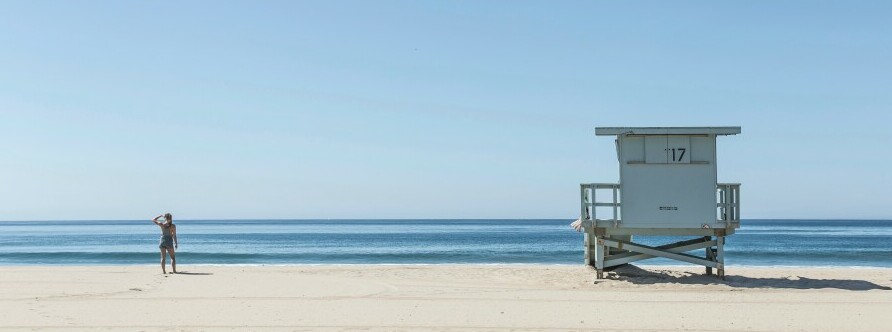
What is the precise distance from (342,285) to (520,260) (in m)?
19.4

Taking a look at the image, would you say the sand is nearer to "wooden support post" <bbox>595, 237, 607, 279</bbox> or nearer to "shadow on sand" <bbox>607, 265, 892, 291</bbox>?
"shadow on sand" <bbox>607, 265, 892, 291</bbox>

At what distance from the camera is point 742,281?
61.8 ft

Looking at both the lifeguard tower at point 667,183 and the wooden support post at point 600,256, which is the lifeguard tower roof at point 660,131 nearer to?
the lifeguard tower at point 667,183

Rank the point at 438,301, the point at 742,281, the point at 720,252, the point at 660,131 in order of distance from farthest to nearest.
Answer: the point at 742,281, the point at 720,252, the point at 660,131, the point at 438,301

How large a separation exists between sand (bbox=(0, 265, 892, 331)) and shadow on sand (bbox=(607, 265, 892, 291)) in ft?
0.11

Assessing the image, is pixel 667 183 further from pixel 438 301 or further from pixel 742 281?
pixel 438 301

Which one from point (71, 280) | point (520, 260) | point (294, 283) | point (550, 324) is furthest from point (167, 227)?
point (520, 260)

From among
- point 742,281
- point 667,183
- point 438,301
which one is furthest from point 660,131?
point 438,301

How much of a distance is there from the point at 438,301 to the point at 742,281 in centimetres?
794

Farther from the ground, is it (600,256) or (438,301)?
(600,256)

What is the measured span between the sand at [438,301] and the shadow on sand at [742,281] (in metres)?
0.03

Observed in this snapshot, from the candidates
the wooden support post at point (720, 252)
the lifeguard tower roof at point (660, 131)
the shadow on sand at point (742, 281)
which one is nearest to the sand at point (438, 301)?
the shadow on sand at point (742, 281)

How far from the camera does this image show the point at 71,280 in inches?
736

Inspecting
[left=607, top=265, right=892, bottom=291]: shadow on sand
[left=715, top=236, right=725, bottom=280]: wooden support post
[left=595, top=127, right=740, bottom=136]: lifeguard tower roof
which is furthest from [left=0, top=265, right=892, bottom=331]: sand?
[left=595, top=127, right=740, bottom=136]: lifeguard tower roof
